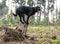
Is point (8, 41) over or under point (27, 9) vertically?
under

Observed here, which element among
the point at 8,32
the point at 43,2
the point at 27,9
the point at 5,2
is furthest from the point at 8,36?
the point at 5,2

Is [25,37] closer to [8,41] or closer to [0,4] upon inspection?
[8,41]

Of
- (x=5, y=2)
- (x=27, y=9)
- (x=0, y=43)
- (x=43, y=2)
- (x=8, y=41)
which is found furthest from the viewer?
(x=5, y=2)

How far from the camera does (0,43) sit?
23.5 ft

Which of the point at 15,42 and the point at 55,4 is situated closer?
the point at 15,42

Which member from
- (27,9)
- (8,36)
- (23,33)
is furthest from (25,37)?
(27,9)

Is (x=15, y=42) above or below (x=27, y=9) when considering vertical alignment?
below

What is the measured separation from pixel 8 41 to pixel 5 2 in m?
22.4

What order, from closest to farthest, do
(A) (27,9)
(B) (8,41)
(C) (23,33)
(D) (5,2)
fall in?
(B) (8,41), (C) (23,33), (A) (27,9), (D) (5,2)

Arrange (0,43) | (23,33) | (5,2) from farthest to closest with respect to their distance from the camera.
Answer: (5,2), (23,33), (0,43)

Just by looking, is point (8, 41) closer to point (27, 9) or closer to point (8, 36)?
point (8, 36)

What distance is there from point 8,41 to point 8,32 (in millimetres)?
314

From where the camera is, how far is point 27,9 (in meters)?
10.8

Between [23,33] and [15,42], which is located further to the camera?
[23,33]
